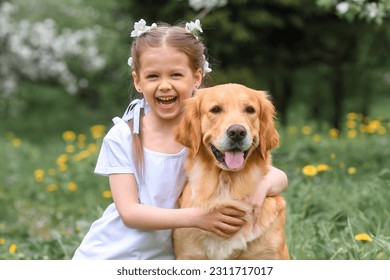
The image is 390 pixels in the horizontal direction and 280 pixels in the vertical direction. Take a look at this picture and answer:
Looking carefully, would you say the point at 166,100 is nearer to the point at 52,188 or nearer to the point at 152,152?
the point at 152,152

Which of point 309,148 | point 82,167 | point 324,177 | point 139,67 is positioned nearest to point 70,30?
point 82,167

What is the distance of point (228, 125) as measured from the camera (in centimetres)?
267

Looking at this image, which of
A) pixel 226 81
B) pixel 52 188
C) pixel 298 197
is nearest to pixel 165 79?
pixel 298 197

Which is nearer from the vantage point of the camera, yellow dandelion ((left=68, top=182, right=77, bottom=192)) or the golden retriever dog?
the golden retriever dog

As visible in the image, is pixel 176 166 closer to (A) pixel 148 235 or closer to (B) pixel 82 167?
(A) pixel 148 235

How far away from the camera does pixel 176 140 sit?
294 cm

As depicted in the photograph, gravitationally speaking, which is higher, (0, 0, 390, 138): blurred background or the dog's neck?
(0, 0, 390, 138): blurred background

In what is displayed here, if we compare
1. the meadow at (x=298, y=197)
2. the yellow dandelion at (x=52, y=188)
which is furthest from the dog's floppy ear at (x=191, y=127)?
the yellow dandelion at (x=52, y=188)

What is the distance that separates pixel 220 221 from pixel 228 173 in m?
0.23

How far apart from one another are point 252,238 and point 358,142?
3.93m

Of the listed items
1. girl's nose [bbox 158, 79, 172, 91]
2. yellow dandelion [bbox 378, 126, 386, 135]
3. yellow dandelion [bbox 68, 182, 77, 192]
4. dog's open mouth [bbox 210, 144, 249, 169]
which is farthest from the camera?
yellow dandelion [bbox 378, 126, 386, 135]

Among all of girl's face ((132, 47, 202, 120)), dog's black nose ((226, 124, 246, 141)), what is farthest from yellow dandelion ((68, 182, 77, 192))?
dog's black nose ((226, 124, 246, 141))

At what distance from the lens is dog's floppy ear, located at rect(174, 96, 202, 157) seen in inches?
113

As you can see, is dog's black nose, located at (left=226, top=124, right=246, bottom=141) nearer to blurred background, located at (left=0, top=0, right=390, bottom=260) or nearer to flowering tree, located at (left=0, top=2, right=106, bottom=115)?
blurred background, located at (left=0, top=0, right=390, bottom=260)
